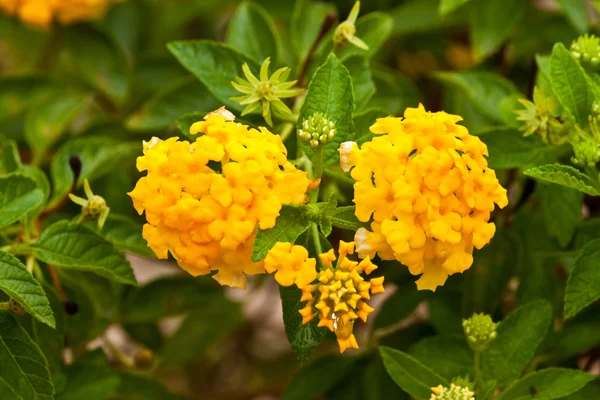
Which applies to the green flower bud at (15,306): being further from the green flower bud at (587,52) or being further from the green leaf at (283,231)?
the green flower bud at (587,52)

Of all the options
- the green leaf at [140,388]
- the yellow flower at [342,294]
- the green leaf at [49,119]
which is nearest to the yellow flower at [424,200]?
the yellow flower at [342,294]

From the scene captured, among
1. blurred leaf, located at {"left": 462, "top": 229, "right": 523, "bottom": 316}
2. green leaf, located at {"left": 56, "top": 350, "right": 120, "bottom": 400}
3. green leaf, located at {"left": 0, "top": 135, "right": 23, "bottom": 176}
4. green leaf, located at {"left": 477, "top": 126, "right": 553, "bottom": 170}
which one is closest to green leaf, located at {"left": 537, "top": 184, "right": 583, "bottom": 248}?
green leaf, located at {"left": 477, "top": 126, "right": 553, "bottom": 170}

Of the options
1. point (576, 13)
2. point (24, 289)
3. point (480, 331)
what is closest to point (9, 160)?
point (24, 289)

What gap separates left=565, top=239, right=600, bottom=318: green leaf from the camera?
1102 millimetres

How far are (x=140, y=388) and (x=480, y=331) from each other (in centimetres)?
71

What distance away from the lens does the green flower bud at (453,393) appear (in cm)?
108

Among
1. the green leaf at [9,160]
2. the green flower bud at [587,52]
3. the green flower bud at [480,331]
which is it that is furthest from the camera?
the green leaf at [9,160]

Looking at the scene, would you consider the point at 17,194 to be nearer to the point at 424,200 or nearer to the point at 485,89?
the point at 424,200

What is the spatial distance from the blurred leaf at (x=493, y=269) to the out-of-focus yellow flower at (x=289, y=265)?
1.98 ft

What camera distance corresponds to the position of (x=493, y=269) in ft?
4.91

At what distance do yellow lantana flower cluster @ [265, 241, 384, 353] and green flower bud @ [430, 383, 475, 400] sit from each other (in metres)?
0.20

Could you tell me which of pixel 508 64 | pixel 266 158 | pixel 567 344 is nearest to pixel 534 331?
pixel 567 344

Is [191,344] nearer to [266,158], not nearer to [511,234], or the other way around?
[511,234]

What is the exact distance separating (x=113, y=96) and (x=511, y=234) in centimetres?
100
